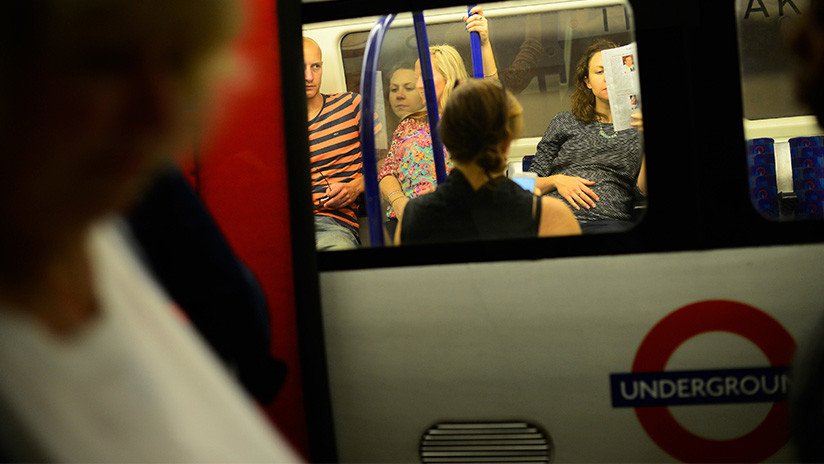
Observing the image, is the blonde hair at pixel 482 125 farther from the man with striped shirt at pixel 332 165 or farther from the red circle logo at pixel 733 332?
the red circle logo at pixel 733 332

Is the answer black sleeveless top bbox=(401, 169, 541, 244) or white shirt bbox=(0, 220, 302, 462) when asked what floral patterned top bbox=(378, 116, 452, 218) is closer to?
black sleeveless top bbox=(401, 169, 541, 244)

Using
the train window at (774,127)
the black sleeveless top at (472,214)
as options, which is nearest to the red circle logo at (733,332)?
the train window at (774,127)

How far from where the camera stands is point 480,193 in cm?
261

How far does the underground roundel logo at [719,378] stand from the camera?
2391mm

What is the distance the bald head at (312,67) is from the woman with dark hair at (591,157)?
94cm

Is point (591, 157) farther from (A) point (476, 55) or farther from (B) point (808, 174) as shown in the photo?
(B) point (808, 174)

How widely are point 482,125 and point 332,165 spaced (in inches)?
20.0

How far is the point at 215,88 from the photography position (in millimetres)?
305

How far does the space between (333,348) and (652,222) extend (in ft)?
3.14

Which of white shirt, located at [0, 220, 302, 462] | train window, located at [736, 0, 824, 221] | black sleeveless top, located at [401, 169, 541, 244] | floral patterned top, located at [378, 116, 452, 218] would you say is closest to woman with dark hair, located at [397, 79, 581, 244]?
black sleeveless top, located at [401, 169, 541, 244]

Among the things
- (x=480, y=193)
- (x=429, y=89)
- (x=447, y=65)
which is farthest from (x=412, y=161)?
(x=480, y=193)

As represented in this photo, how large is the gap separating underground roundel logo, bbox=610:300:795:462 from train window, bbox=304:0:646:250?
318mm

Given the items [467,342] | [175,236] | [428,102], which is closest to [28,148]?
[175,236]

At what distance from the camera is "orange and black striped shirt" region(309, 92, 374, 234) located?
2758 millimetres
